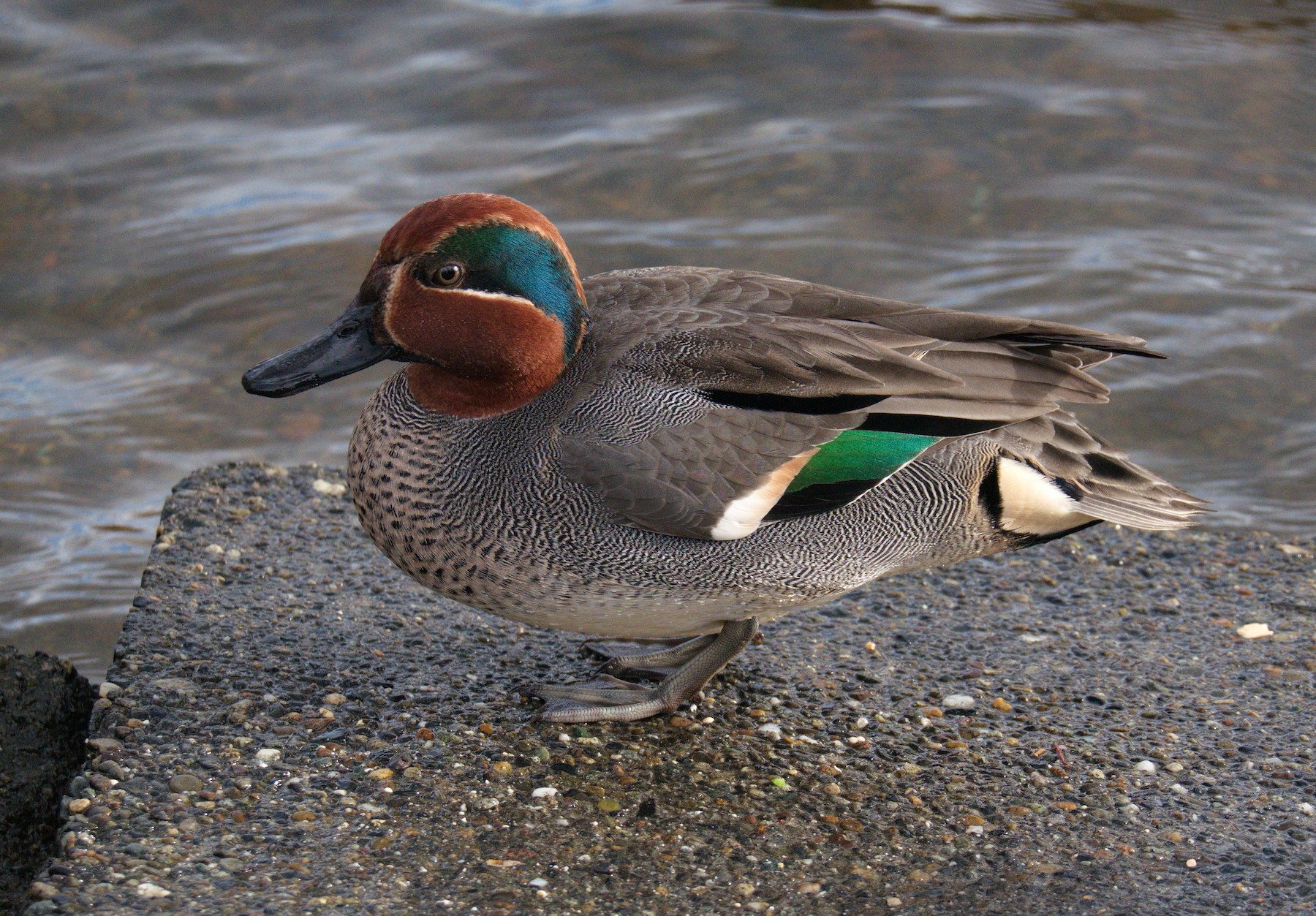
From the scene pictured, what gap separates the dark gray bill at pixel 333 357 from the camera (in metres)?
3.11

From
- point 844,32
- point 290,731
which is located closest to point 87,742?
point 290,731

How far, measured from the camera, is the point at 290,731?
3.12 meters

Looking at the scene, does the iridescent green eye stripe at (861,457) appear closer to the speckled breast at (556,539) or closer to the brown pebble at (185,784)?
the speckled breast at (556,539)

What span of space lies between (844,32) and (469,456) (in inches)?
228

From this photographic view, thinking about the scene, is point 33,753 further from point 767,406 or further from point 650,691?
point 767,406

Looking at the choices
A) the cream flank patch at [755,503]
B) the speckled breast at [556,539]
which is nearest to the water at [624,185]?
the speckled breast at [556,539]

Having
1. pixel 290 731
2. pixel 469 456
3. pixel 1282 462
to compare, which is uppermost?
pixel 469 456

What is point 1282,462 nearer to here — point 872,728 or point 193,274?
point 872,728

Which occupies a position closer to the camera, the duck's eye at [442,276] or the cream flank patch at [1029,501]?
the duck's eye at [442,276]

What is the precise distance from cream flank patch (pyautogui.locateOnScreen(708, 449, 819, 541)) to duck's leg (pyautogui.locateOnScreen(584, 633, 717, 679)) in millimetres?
550

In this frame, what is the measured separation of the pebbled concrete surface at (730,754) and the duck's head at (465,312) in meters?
0.78

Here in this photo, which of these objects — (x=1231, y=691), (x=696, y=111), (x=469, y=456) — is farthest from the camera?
(x=696, y=111)

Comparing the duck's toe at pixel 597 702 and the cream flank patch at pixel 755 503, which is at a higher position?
the cream flank patch at pixel 755 503

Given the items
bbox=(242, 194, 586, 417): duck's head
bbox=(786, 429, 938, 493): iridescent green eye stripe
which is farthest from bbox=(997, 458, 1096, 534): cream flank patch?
bbox=(242, 194, 586, 417): duck's head
